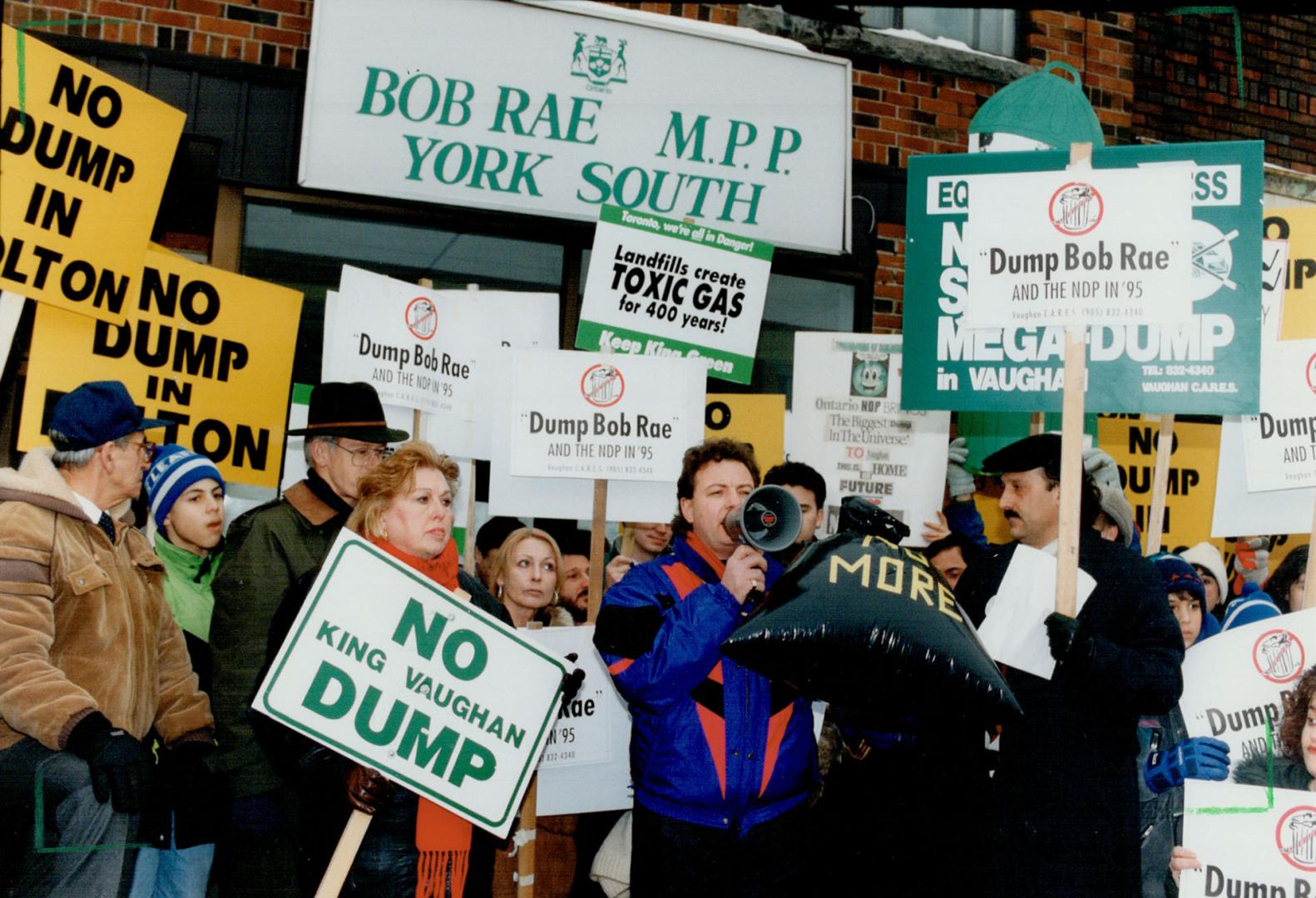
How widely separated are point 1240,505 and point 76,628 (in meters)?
3.98

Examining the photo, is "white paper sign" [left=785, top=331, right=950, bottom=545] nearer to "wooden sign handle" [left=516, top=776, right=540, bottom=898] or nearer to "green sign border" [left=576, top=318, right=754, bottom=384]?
"green sign border" [left=576, top=318, right=754, bottom=384]

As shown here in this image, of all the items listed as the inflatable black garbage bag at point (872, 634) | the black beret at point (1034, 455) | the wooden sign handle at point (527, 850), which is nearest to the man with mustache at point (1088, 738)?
the black beret at point (1034, 455)

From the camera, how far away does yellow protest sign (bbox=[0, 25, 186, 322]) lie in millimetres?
4453

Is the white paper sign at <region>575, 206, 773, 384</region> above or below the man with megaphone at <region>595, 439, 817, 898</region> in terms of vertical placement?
above

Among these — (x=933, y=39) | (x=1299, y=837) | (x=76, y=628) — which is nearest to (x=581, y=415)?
(x=76, y=628)

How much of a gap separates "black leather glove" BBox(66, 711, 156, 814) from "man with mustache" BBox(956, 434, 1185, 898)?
210 centimetres

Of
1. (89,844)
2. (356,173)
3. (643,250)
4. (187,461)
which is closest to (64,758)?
(89,844)

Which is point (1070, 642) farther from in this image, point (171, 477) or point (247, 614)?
point (171, 477)

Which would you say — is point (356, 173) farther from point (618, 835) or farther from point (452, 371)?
point (618, 835)

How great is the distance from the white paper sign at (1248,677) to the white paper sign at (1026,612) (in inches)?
24.2

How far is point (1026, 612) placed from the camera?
347 centimetres

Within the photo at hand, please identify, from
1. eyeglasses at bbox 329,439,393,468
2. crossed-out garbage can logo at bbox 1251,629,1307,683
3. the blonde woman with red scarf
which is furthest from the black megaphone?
crossed-out garbage can logo at bbox 1251,629,1307,683

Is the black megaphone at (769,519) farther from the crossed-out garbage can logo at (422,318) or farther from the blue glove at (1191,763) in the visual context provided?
the crossed-out garbage can logo at (422,318)

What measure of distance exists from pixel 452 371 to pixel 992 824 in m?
2.72
